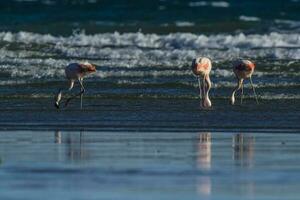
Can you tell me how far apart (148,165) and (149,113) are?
6.44 meters

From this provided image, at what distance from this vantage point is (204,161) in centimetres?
1472

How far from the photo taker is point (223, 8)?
4753 centimetres

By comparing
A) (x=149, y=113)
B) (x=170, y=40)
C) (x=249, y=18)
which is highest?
(x=249, y=18)

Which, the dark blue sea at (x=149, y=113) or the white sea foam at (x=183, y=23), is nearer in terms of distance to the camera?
the dark blue sea at (x=149, y=113)

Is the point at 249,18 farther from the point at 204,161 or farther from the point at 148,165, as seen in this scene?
the point at 148,165

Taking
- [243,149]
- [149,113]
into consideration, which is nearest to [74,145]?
[243,149]

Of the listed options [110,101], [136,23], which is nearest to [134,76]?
[110,101]

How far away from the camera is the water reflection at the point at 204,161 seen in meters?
12.5

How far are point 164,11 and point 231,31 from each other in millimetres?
7850

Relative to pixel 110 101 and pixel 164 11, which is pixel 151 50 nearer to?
pixel 110 101

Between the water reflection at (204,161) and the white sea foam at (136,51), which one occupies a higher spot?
the white sea foam at (136,51)

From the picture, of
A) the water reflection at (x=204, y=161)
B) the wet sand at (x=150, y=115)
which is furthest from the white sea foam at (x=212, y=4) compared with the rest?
the water reflection at (x=204, y=161)

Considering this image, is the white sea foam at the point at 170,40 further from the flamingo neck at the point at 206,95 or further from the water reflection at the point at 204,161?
the water reflection at the point at 204,161

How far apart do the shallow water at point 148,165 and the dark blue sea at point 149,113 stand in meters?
0.01
